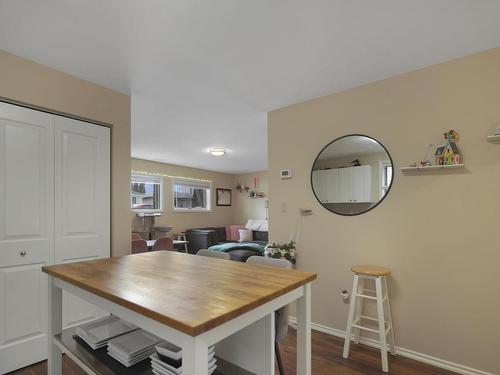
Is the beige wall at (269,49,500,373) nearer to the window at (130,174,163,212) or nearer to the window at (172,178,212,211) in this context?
the window at (130,174,163,212)

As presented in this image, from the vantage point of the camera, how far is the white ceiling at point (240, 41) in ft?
5.09

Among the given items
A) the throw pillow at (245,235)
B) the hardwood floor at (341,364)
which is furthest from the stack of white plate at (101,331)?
the throw pillow at (245,235)

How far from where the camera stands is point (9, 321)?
2025 mm

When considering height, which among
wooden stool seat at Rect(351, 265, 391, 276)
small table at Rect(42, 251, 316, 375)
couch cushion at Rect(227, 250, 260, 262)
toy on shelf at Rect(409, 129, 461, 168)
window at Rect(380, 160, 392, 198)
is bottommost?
couch cushion at Rect(227, 250, 260, 262)

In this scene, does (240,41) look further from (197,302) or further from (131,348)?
(131,348)

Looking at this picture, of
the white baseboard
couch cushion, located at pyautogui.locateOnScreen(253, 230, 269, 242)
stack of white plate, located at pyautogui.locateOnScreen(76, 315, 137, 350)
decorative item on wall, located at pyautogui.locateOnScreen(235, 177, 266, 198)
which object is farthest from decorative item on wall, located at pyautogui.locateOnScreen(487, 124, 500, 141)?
decorative item on wall, located at pyautogui.locateOnScreen(235, 177, 266, 198)

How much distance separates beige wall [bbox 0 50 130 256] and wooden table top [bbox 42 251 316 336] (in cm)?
101

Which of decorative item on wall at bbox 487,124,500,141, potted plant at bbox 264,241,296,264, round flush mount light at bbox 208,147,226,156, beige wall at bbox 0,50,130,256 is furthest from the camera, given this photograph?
round flush mount light at bbox 208,147,226,156

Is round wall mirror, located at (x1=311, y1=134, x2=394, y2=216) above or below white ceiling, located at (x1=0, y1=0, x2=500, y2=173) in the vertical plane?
below

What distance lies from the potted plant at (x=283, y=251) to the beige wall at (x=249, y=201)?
180 inches

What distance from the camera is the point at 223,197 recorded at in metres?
8.05

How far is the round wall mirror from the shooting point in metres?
2.44

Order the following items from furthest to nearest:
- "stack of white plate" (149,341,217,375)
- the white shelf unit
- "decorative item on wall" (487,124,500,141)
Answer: the white shelf unit
"decorative item on wall" (487,124,500,141)
"stack of white plate" (149,341,217,375)

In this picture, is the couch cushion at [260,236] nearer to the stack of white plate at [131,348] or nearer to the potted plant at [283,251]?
the potted plant at [283,251]
